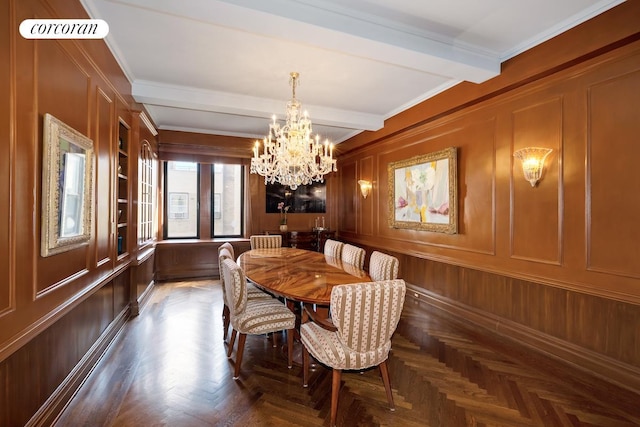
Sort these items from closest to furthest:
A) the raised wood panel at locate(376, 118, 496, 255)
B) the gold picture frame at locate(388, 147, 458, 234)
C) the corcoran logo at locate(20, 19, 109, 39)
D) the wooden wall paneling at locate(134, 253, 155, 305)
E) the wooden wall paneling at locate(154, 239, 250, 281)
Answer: the corcoran logo at locate(20, 19, 109, 39) < the raised wood panel at locate(376, 118, 496, 255) < the gold picture frame at locate(388, 147, 458, 234) < the wooden wall paneling at locate(134, 253, 155, 305) < the wooden wall paneling at locate(154, 239, 250, 281)

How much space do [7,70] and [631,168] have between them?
4.11m

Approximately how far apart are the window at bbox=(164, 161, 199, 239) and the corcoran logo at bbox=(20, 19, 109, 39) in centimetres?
475

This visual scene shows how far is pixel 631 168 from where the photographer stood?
7.54 feet

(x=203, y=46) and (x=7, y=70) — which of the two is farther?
(x=203, y=46)

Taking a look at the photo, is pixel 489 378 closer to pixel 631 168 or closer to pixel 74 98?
pixel 631 168

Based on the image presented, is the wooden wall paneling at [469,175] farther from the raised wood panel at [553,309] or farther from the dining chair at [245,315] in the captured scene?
the dining chair at [245,315]

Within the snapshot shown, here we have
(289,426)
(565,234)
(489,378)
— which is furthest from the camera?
(565,234)

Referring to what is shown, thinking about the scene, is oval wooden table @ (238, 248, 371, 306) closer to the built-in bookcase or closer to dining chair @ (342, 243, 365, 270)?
dining chair @ (342, 243, 365, 270)

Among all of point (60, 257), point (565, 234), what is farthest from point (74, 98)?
point (565, 234)

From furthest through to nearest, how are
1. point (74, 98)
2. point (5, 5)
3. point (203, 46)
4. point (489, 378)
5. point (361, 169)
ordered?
point (361, 169) → point (203, 46) → point (489, 378) → point (74, 98) → point (5, 5)

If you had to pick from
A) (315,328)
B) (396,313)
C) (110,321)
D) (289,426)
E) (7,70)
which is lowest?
(289,426)

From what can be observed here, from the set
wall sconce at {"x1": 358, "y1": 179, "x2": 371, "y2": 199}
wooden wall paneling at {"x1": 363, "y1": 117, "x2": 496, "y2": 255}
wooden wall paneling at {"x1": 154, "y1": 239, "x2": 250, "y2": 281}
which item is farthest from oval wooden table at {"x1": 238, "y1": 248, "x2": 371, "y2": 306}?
wooden wall paneling at {"x1": 154, "y1": 239, "x2": 250, "y2": 281}

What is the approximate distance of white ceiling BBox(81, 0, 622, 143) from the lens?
2.32 m

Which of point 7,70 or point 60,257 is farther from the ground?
point 7,70
